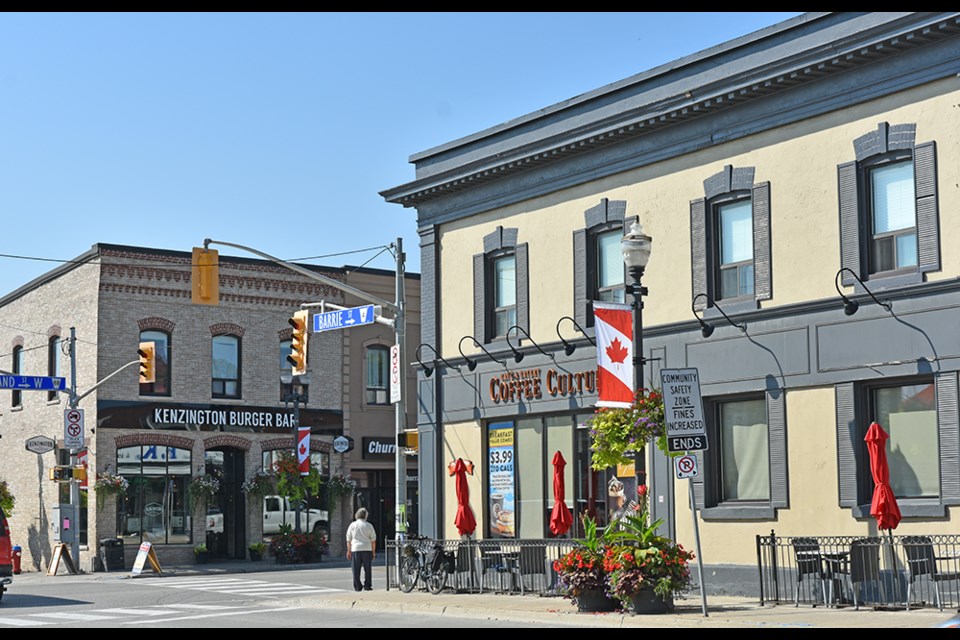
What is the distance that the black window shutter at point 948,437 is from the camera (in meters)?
18.5

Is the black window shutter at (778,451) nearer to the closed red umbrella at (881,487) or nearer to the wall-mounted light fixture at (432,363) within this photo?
the closed red umbrella at (881,487)

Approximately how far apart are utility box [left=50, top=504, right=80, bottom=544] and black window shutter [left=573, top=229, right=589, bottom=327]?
20360 mm

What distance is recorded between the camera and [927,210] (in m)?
19.0

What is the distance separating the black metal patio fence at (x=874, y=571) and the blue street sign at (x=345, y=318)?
1035cm

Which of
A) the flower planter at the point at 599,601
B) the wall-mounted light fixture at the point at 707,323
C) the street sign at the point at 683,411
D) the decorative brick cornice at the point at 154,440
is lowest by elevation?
the flower planter at the point at 599,601

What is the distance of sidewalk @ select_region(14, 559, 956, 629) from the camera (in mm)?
16797

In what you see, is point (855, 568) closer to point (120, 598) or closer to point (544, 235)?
point (544, 235)

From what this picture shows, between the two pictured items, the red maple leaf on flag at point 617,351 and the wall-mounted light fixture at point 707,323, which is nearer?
the red maple leaf on flag at point 617,351

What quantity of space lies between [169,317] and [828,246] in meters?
27.2

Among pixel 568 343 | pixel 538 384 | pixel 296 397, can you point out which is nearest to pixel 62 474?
pixel 296 397

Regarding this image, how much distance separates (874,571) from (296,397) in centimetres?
2511

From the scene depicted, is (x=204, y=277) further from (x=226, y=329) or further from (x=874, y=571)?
(x=226, y=329)

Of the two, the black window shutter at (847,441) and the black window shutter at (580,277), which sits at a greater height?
the black window shutter at (580,277)

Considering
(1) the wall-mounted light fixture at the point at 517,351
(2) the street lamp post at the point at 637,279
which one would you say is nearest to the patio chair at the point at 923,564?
(2) the street lamp post at the point at 637,279
